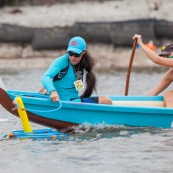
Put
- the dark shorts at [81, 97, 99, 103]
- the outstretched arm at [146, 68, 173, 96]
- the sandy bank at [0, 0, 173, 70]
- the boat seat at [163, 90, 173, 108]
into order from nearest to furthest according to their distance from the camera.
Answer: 1. the dark shorts at [81, 97, 99, 103]
2. the boat seat at [163, 90, 173, 108]
3. the outstretched arm at [146, 68, 173, 96]
4. the sandy bank at [0, 0, 173, 70]

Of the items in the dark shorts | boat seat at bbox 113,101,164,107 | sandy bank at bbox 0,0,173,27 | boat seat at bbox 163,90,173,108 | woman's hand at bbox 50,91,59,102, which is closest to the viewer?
woman's hand at bbox 50,91,59,102

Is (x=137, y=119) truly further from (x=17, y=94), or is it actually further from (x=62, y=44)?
(x=62, y=44)

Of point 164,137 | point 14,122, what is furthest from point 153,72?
point 164,137

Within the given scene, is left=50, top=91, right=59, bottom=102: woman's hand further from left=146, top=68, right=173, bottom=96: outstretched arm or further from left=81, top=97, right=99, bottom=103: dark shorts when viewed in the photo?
left=146, top=68, right=173, bottom=96: outstretched arm

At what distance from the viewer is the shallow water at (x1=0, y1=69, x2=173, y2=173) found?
9.84 m

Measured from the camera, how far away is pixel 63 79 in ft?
39.2

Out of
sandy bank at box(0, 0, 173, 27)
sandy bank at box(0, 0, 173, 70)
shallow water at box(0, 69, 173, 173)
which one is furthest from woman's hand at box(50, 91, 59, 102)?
sandy bank at box(0, 0, 173, 27)

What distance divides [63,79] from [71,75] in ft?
0.46

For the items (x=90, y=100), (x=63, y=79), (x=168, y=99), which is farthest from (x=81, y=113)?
(x=168, y=99)

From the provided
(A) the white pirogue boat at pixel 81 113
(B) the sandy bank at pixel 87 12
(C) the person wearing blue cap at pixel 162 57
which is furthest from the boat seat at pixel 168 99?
(B) the sandy bank at pixel 87 12

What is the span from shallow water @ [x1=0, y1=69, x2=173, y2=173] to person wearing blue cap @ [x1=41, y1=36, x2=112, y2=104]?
56 centimetres

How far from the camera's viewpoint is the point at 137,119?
1227cm

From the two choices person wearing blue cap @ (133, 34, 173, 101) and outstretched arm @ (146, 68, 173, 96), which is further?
outstretched arm @ (146, 68, 173, 96)

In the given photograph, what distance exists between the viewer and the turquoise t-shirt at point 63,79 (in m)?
11.7
